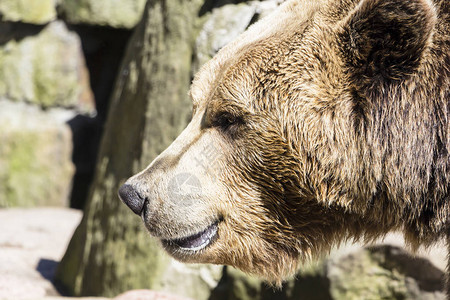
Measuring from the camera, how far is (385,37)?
6.88ft

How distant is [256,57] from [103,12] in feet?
14.0

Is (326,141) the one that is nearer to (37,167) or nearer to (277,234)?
(277,234)

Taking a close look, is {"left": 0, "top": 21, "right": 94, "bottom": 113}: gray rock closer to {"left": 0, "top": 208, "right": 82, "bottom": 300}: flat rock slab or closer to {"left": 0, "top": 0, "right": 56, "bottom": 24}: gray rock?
{"left": 0, "top": 0, "right": 56, "bottom": 24}: gray rock

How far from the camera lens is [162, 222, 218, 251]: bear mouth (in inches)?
96.4

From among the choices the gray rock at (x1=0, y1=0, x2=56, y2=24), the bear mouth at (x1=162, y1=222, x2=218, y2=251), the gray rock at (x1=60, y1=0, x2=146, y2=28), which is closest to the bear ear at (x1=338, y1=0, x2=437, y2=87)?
the bear mouth at (x1=162, y1=222, x2=218, y2=251)

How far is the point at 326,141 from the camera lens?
87.8 inches

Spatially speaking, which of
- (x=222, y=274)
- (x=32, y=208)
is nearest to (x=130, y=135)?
(x=222, y=274)

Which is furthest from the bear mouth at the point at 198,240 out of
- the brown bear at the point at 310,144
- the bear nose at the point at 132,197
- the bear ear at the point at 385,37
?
the bear ear at the point at 385,37

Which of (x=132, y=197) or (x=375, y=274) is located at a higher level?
(x=132, y=197)

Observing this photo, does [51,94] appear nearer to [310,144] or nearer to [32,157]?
[32,157]

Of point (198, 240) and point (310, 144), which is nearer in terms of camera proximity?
point (310, 144)

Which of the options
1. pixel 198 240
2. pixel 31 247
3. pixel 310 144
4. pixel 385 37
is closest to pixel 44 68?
pixel 31 247

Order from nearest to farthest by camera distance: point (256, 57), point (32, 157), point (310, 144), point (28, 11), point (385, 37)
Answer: point (385, 37) → point (310, 144) → point (256, 57) → point (28, 11) → point (32, 157)

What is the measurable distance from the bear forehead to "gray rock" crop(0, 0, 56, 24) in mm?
4218
